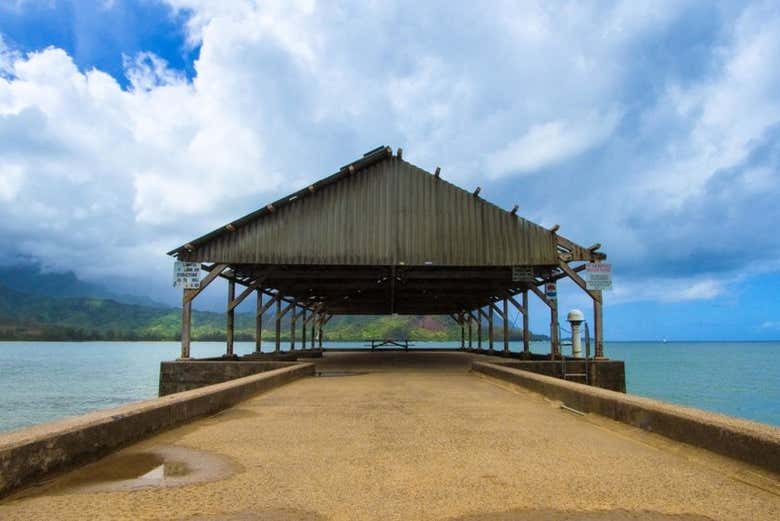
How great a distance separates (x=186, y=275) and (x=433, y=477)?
13.0 metres

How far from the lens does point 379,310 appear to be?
1403 inches

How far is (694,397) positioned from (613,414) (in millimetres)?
29690

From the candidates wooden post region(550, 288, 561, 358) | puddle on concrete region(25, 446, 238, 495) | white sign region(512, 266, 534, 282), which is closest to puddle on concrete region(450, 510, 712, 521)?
puddle on concrete region(25, 446, 238, 495)

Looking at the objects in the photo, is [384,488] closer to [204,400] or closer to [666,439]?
[666,439]

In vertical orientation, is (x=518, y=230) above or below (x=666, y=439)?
above

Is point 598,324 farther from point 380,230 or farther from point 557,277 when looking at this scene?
point 380,230

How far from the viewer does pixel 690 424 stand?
203 inches

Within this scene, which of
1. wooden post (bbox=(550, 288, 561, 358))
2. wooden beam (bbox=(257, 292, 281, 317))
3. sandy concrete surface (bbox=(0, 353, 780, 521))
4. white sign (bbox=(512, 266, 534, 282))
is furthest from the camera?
wooden beam (bbox=(257, 292, 281, 317))

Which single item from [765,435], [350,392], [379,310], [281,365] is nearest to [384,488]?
[765,435]

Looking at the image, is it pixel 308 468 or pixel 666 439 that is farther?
pixel 666 439

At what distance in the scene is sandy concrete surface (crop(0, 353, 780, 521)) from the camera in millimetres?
3342

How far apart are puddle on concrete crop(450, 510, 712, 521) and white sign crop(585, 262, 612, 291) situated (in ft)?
41.7

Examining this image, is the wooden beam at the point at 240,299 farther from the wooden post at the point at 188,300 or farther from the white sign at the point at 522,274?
the white sign at the point at 522,274

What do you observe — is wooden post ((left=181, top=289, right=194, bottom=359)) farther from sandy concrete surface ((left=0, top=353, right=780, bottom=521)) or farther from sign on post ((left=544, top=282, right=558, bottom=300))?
sign on post ((left=544, top=282, right=558, bottom=300))
